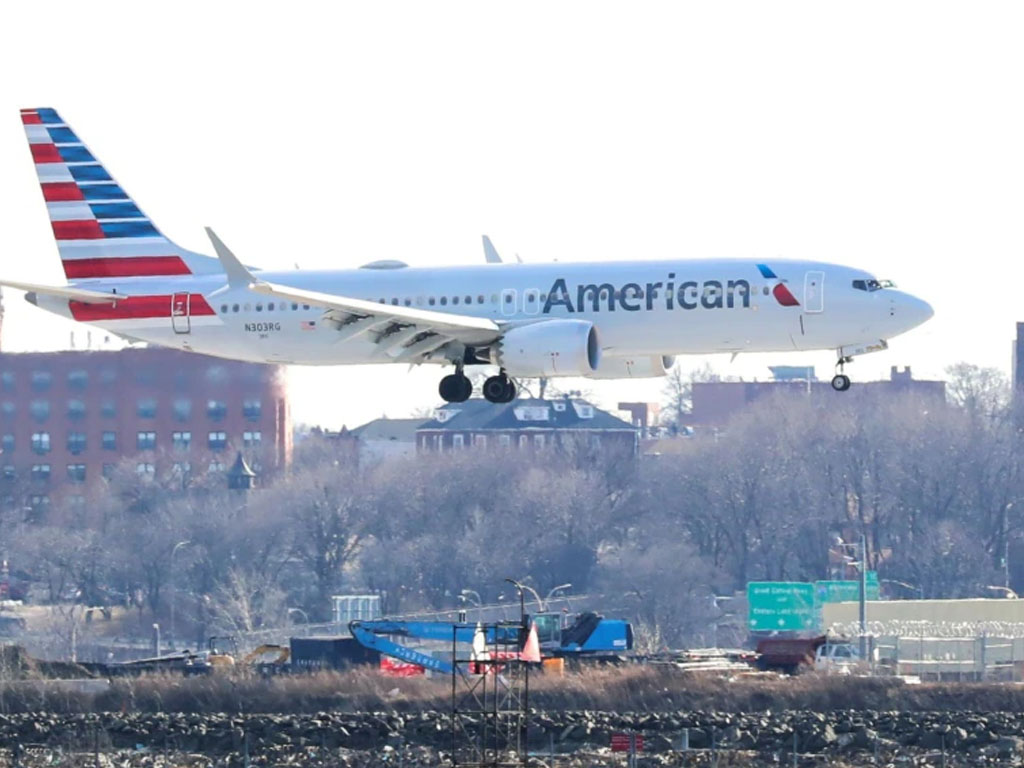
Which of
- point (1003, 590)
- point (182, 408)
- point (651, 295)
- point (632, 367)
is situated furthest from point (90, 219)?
point (1003, 590)

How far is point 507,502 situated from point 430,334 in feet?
198

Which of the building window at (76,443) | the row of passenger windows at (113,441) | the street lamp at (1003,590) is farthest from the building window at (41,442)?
the street lamp at (1003,590)

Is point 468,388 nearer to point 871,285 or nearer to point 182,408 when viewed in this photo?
point 871,285

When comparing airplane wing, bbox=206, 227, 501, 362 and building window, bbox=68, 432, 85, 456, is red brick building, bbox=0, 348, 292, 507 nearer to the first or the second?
building window, bbox=68, 432, 85, 456

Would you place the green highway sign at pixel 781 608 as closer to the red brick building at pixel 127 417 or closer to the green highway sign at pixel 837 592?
the green highway sign at pixel 837 592

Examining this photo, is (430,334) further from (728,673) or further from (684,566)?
(684,566)

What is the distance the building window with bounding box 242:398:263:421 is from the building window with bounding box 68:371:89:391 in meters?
7.31

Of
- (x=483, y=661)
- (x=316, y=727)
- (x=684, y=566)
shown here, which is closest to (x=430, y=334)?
(x=316, y=727)

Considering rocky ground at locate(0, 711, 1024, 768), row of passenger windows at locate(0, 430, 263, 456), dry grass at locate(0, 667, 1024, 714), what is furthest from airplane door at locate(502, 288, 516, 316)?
row of passenger windows at locate(0, 430, 263, 456)

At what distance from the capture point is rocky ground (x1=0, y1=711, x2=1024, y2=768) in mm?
51875

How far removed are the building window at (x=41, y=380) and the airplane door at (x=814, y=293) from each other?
214ft

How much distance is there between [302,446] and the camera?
143750 millimetres

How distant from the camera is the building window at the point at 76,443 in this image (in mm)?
125000

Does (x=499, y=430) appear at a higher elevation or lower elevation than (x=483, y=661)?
higher
